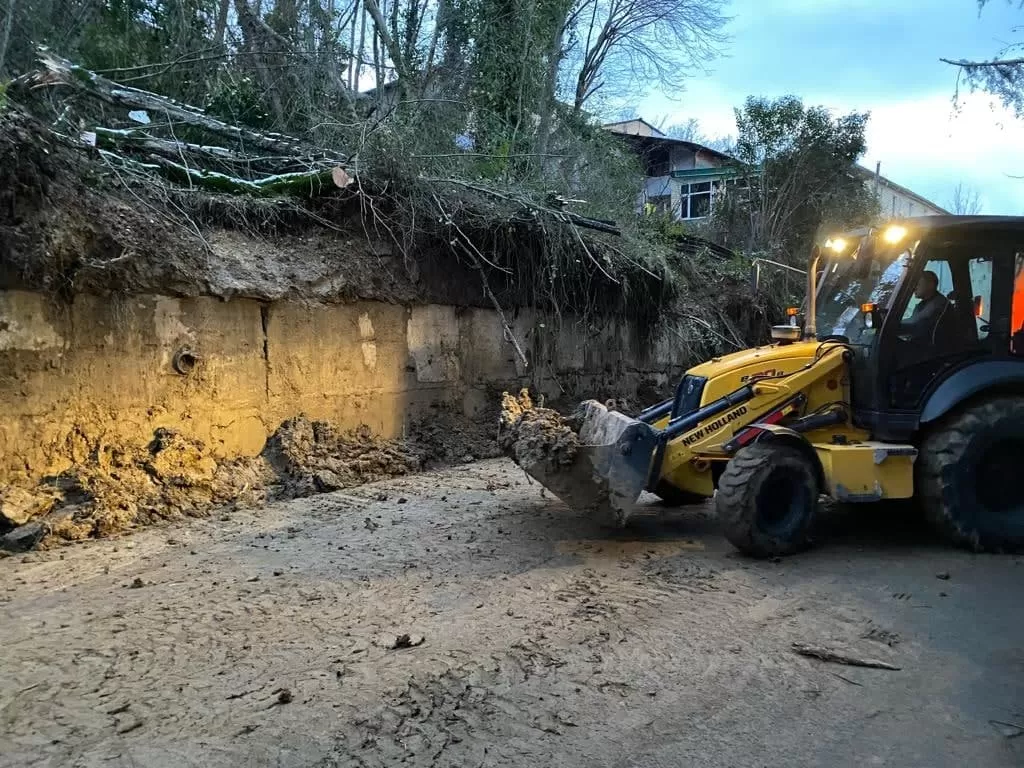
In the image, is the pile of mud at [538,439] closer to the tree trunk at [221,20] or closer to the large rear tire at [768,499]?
the large rear tire at [768,499]

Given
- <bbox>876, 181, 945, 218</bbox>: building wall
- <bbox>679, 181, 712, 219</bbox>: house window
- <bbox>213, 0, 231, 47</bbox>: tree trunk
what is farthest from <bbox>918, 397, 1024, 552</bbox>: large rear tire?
<bbox>876, 181, 945, 218</bbox>: building wall

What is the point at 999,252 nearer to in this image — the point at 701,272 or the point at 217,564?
the point at 217,564

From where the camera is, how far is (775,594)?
489cm

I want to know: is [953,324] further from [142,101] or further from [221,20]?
[221,20]

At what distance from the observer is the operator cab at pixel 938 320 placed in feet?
19.2

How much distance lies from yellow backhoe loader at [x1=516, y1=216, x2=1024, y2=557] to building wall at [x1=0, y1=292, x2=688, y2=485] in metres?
3.40

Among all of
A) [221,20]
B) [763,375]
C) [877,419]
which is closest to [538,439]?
[763,375]

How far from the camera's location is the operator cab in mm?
5855

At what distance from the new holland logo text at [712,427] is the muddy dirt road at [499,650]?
86 cm

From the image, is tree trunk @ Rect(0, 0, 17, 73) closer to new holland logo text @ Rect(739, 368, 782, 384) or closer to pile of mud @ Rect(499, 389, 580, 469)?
pile of mud @ Rect(499, 389, 580, 469)

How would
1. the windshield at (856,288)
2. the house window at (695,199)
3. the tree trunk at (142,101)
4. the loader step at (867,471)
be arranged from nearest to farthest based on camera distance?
the loader step at (867,471), the windshield at (856,288), the tree trunk at (142,101), the house window at (695,199)

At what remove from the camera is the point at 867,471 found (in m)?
5.64

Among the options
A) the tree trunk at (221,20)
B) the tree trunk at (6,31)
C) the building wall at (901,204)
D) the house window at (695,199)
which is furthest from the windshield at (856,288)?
the building wall at (901,204)

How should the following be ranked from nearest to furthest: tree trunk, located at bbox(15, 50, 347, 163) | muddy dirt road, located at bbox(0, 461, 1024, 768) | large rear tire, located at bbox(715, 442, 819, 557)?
muddy dirt road, located at bbox(0, 461, 1024, 768) < large rear tire, located at bbox(715, 442, 819, 557) < tree trunk, located at bbox(15, 50, 347, 163)
